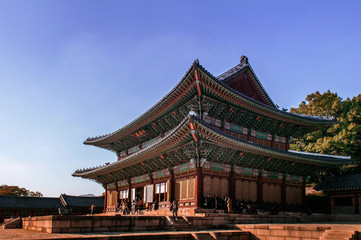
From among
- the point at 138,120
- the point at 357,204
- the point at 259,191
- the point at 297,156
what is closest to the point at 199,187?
the point at 259,191

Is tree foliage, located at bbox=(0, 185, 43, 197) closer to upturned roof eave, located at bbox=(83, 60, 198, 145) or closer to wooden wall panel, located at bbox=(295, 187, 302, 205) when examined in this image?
upturned roof eave, located at bbox=(83, 60, 198, 145)

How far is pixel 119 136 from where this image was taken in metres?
39.8

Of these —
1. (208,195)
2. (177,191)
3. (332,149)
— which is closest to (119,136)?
(177,191)

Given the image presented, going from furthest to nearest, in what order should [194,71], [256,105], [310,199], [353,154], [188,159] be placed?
[353,154] < [310,199] < [256,105] < [188,159] < [194,71]

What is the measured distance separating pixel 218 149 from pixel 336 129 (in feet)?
86.1

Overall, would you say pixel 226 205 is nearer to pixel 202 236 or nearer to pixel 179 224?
pixel 179 224

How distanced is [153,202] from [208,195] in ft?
24.5

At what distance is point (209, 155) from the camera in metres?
26.1

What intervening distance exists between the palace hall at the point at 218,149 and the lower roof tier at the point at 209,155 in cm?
7

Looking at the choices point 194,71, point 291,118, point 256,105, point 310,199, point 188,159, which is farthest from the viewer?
point 310,199

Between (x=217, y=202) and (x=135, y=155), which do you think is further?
(x=135, y=155)

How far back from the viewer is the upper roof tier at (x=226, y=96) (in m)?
26.0

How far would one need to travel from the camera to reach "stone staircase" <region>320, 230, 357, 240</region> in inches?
601

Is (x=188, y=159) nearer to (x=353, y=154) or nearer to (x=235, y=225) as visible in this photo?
(x=235, y=225)
